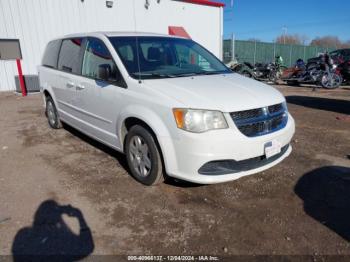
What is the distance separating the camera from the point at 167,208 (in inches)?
133

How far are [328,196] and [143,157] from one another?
7.04ft

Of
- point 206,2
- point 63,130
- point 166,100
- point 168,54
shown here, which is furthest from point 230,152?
point 206,2

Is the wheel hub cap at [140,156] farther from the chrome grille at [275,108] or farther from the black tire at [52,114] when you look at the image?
the black tire at [52,114]

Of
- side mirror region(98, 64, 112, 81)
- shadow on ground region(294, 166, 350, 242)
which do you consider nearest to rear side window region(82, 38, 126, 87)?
side mirror region(98, 64, 112, 81)

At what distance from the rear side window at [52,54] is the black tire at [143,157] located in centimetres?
287

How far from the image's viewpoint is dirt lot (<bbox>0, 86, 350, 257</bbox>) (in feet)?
9.16

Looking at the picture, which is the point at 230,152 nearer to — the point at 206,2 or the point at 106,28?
the point at 106,28

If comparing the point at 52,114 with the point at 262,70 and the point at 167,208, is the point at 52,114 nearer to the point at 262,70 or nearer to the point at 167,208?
the point at 167,208

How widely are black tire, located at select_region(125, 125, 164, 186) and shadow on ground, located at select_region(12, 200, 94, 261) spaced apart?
2.84 feet

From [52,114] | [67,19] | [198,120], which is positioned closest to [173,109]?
[198,120]

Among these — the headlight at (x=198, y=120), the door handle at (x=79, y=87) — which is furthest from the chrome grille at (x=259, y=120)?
the door handle at (x=79, y=87)

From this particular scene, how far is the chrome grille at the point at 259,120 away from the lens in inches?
129

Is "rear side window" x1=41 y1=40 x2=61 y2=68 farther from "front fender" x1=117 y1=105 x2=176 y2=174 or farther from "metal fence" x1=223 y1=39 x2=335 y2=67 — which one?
"metal fence" x1=223 y1=39 x2=335 y2=67

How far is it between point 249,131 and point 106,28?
517 inches
